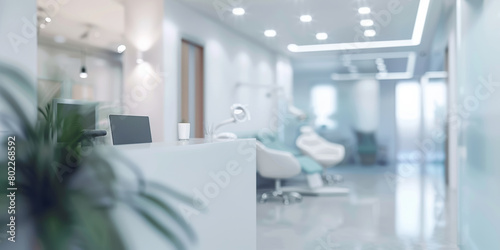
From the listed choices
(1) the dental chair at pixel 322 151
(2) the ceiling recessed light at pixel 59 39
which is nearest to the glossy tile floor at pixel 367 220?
(1) the dental chair at pixel 322 151

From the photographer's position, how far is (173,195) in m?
1.45

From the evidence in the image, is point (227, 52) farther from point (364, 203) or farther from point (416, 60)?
point (416, 60)

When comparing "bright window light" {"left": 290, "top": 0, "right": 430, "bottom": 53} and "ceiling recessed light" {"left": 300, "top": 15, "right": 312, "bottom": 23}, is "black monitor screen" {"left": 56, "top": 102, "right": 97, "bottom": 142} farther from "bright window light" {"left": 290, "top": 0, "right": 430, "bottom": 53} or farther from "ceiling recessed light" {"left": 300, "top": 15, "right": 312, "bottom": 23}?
"bright window light" {"left": 290, "top": 0, "right": 430, "bottom": 53}

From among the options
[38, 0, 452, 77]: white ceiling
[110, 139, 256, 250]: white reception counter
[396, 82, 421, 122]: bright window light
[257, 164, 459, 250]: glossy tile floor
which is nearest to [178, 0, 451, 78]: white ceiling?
[38, 0, 452, 77]: white ceiling

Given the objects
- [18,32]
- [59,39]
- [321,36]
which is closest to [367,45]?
[321,36]

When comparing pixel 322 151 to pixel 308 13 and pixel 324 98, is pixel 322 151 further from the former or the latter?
pixel 308 13

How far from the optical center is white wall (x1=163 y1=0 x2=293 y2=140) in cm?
531

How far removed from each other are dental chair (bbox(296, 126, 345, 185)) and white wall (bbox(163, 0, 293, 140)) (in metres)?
0.92

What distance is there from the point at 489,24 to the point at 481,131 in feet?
2.57

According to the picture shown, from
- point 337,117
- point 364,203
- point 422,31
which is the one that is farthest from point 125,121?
point 337,117

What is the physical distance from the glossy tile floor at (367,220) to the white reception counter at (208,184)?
3.46ft

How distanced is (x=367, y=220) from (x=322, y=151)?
348 centimetres

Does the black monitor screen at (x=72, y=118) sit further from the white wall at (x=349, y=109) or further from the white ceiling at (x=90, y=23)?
the white wall at (x=349, y=109)

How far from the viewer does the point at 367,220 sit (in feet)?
15.3
